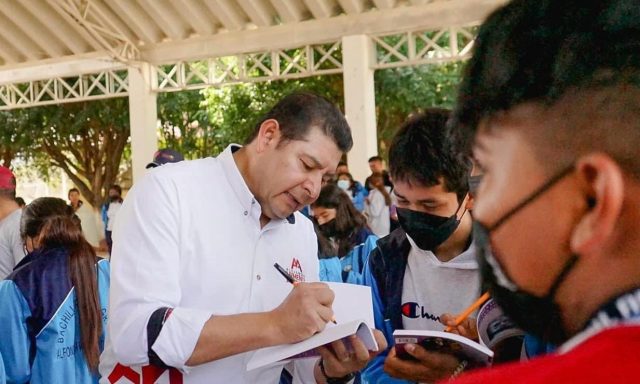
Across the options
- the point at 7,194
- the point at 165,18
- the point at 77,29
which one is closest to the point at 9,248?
the point at 7,194

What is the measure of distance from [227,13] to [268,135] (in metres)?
7.64

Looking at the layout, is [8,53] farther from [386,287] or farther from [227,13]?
[386,287]

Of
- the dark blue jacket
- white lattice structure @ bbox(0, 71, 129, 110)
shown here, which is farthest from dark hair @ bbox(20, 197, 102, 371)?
white lattice structure @ bbox(0, 71, 129, 110)

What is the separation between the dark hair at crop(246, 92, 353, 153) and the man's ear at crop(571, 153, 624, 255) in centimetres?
146

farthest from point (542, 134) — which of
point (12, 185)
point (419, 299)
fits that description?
point (12, 185)

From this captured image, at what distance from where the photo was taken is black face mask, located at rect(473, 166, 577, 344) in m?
0.71

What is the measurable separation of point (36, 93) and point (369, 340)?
11996mm

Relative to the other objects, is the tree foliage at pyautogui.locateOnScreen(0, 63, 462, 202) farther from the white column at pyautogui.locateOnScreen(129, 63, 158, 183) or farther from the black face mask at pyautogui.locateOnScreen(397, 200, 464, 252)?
the black face mask at pyautogui.locateOnScreen(397, 200, 464, 252)

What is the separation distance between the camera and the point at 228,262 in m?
1.94

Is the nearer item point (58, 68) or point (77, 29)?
point (77, 29)

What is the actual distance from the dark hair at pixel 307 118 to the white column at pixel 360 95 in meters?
6.83

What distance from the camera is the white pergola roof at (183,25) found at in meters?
8.84

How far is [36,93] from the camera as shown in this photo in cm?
1234

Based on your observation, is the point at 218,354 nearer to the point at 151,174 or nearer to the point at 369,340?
the point at 369,340
